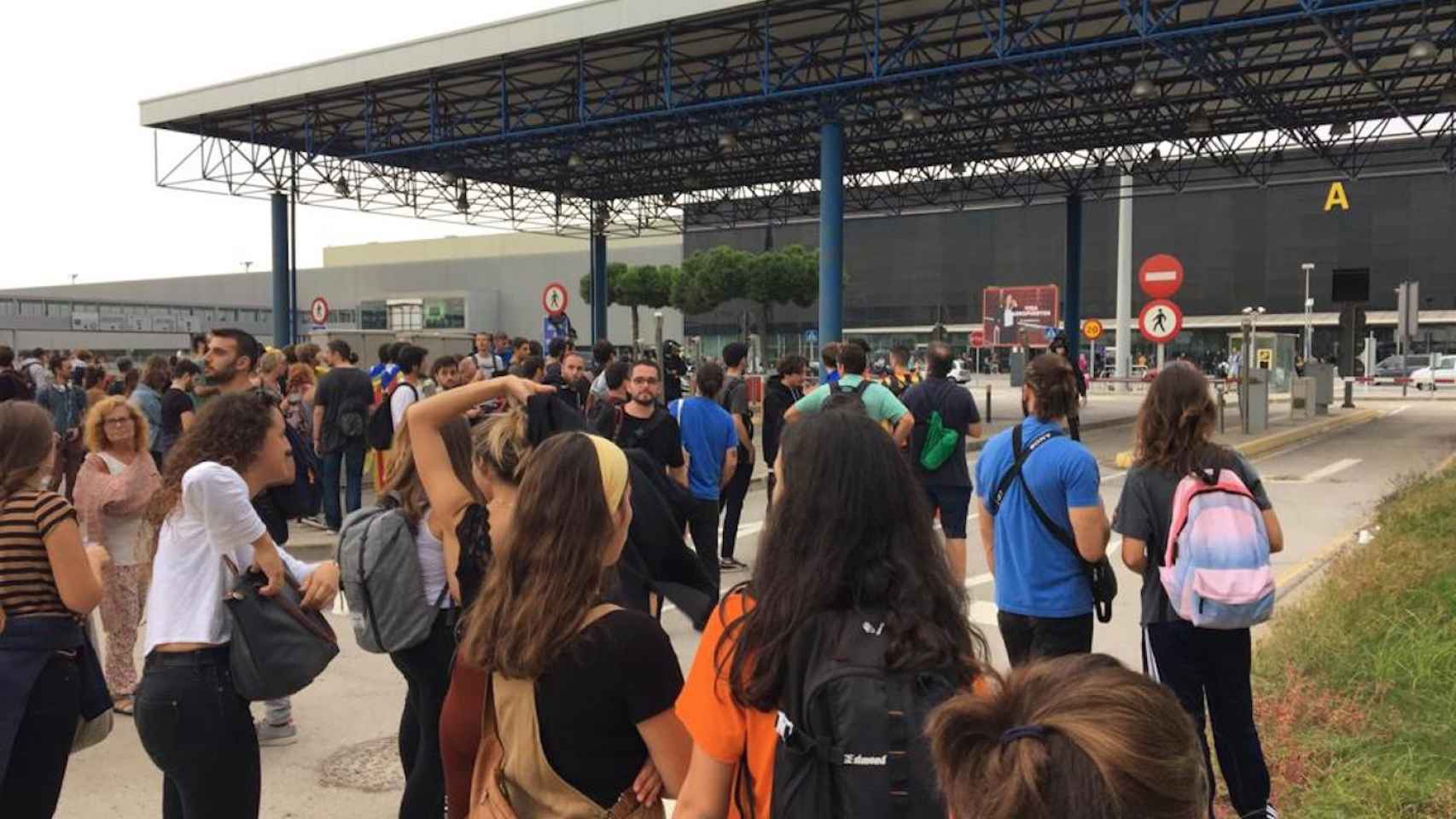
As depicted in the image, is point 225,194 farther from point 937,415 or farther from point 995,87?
point 937,415

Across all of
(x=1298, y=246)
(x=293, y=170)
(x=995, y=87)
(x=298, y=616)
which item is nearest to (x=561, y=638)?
(x=298, y=616)

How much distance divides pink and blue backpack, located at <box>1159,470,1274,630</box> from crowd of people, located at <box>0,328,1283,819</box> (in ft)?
0.15

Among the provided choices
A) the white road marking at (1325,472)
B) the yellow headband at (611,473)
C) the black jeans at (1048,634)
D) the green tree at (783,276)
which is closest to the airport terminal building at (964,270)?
the green tree at (783,276)

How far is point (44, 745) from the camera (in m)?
3.26

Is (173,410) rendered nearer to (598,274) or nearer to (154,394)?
(154,394)

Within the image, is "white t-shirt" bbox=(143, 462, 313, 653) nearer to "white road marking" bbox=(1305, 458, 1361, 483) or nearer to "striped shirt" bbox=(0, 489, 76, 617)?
"striped shirt" bbox=(0, 489, 76, 617)

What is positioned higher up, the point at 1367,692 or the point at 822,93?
the point at 822,93

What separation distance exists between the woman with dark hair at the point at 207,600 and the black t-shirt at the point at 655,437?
11.9ft

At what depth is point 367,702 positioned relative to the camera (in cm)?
594

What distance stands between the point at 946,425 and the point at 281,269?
24.8m

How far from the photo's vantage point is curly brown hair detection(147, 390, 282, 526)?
3.38 metres

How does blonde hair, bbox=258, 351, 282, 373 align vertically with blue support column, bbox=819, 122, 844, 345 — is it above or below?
below

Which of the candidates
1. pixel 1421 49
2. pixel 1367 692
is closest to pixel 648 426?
pixel 1367 692

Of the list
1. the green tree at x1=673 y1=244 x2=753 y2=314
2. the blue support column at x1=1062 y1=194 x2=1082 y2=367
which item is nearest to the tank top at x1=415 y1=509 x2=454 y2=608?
the blue support column at x1=1062 y1=194 x2=1082 y2=367
